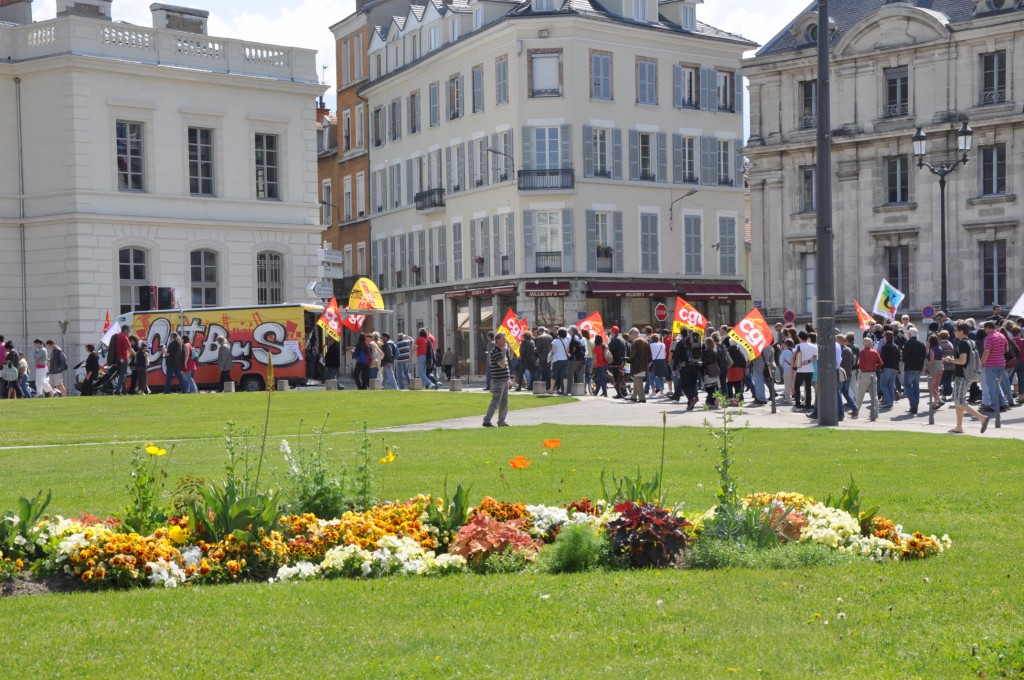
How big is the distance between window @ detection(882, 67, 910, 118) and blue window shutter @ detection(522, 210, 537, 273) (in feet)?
46.7

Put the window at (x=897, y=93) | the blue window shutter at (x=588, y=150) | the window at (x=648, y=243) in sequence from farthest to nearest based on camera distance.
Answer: the window at (x=648, y=243), the blue window shutter at (x=588, y=150), the window at (x=897, y=93)

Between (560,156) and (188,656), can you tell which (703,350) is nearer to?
(188,656)

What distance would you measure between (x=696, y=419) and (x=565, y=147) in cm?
3260

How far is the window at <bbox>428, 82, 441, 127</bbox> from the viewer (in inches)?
2557

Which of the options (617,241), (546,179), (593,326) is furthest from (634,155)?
(593,326)

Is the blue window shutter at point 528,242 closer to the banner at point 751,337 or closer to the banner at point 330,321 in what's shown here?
the banner at point 330,321

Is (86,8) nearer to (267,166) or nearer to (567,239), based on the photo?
(267,166)

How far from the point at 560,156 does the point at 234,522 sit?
1955 inches

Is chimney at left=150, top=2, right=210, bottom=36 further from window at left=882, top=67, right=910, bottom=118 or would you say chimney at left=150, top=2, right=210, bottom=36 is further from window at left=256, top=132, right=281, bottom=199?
window at left=882, top=67, right=910, bottom=118

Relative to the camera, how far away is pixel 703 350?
30500 mm

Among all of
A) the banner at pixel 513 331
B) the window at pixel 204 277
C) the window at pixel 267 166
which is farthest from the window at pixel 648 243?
the banner at pixel 513 331

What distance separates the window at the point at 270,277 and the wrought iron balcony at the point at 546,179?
12700 mm

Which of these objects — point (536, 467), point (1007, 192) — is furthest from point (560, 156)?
point (536, 467)

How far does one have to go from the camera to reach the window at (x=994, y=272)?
2028 inches
